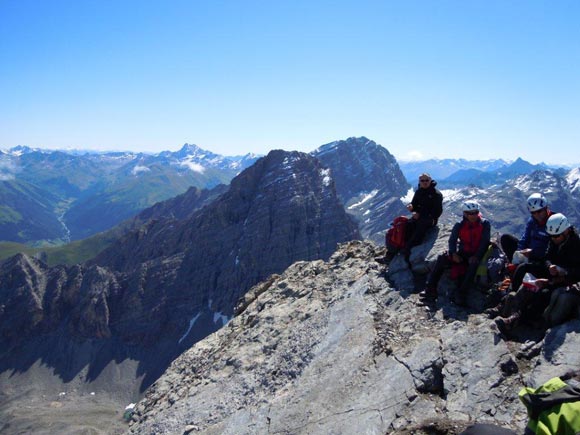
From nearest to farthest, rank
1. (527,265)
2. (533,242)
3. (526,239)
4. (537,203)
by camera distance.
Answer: (527,265)
(537,203)
(533,242)
(526,239)

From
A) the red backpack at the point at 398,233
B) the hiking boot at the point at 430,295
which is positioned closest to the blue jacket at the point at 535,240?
the hiking boot at the point at 430,295

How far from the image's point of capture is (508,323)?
1482 cm

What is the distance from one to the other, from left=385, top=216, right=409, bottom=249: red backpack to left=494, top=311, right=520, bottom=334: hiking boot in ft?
25.8

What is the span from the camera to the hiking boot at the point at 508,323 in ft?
48.5

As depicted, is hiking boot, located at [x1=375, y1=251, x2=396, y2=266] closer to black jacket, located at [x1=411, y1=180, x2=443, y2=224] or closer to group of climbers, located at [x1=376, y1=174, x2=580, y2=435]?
group of climbers, located at [x1=376, y1=174, x2=580, y2=435]

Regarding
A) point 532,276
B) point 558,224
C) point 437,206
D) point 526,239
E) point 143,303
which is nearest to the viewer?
point 558,224

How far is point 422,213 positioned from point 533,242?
5.87 meters

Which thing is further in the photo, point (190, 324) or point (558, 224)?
point (190, 324)

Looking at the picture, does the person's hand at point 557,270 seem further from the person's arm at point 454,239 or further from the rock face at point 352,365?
the person's arm at point 454,239

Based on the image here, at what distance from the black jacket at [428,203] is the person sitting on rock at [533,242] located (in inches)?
189

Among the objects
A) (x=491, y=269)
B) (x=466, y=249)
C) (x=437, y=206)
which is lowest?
(x=491, y=269)

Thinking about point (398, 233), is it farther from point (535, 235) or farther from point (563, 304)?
point (563, 304)

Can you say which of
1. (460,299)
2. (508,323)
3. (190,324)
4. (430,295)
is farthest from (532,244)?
(190,324)

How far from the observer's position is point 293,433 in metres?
16.1
